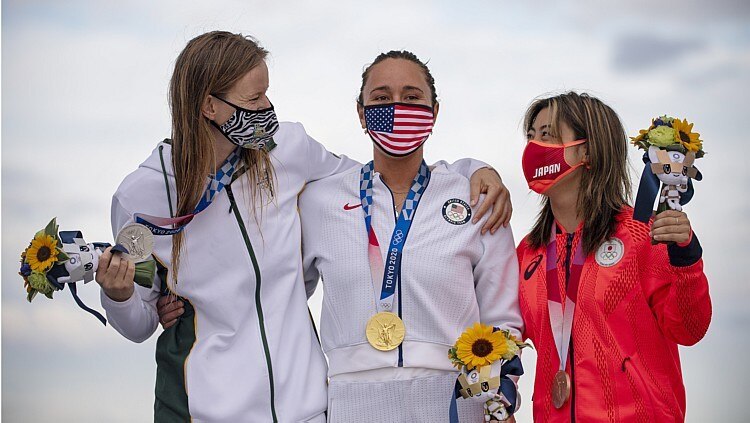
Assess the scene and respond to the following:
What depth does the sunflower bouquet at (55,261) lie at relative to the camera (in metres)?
3.02

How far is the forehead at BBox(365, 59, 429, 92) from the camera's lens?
144 inches

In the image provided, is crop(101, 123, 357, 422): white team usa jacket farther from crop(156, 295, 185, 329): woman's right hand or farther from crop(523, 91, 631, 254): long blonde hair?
crop(523, 91, 631, 254): long blonde hair

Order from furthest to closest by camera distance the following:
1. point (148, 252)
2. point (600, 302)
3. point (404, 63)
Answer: point (404, 63) → point (600, 302) → point (148, 252)

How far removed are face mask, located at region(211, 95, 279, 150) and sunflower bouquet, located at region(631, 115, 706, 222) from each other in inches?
51.3

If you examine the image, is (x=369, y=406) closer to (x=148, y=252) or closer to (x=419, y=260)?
(x=419, y=260)

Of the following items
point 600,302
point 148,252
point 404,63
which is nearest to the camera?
point 148,252

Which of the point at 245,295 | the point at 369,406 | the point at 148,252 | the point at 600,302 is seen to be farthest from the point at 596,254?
the point at 148,252

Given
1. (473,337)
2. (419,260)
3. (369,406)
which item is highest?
(419,260)

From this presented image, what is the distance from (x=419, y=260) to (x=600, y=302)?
2.14ft

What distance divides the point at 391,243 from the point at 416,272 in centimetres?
14

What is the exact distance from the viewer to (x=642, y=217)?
323 centimetres

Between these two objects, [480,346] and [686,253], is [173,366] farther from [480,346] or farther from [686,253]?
[686,253]

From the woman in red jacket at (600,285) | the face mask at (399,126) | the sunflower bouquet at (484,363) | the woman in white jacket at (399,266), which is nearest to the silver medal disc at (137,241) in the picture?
the woman in white jacket at (399,266)

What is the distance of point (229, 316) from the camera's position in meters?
3.39
